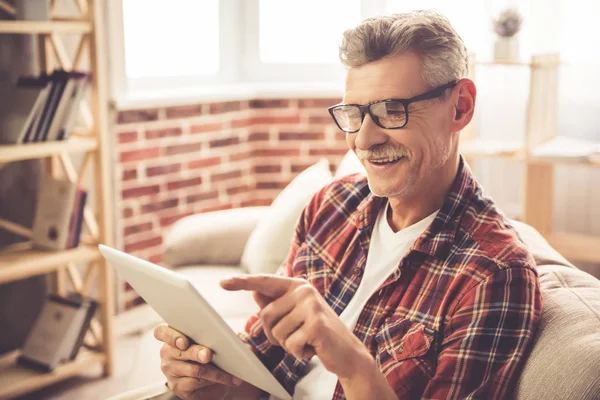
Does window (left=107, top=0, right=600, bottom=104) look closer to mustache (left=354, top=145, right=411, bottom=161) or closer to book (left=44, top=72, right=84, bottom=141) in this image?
book (left=44, top=72, right=84, bottom=141)

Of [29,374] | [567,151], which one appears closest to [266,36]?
[567,151]

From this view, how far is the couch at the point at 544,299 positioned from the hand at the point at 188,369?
9 cm

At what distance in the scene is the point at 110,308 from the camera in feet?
9.07

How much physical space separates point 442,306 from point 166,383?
647 mm

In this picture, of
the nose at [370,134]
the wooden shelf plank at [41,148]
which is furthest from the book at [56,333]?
the nose at [370,134]

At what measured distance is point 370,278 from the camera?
1414 mm

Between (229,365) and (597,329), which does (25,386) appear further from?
(597,329)

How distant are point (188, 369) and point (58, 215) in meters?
1.47

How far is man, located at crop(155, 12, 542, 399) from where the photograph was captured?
1.09 meters

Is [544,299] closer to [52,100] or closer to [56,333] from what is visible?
[52,100]

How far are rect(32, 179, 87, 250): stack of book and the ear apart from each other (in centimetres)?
170

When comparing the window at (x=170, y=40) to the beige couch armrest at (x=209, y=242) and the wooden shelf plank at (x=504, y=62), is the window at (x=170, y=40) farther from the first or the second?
the wooden shelf plank at (x=504, y=62)

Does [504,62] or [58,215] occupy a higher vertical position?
[504,62]

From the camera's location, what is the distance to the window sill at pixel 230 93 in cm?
315
